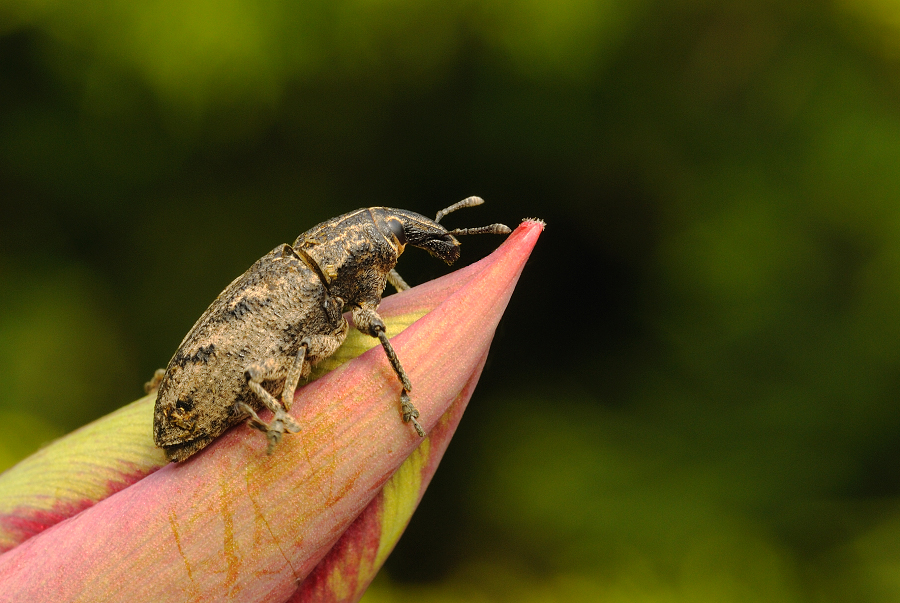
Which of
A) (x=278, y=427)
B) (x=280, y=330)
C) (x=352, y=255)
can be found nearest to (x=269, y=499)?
(x=278, y=427)

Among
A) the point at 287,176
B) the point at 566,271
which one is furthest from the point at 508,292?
the point at 287,176

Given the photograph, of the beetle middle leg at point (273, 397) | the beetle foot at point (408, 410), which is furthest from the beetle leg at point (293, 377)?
the beetle foot at point (408, 410)

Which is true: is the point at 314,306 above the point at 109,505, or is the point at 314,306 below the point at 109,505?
above

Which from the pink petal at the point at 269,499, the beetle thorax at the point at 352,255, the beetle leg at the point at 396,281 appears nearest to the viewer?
the pink petal at the point at 269,499

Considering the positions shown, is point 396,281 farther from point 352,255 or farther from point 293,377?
point 293,377

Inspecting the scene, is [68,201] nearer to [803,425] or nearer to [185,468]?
[185,468]

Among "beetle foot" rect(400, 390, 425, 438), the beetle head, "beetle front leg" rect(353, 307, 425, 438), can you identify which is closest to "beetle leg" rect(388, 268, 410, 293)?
the beetle head

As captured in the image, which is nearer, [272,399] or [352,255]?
[272,399]

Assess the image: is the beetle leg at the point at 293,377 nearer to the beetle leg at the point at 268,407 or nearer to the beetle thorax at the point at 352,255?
the beetle leg at the point at 268,407
